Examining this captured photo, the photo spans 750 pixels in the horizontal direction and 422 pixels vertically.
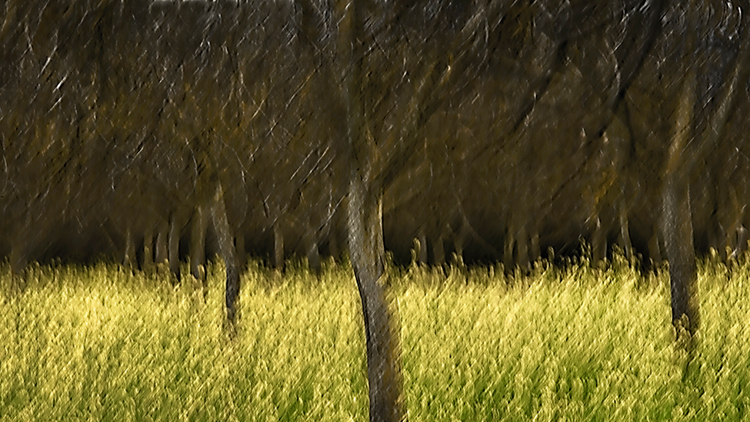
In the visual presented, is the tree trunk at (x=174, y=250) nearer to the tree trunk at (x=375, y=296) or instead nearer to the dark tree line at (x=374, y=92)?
the dark tree line at (x=374, y=92)

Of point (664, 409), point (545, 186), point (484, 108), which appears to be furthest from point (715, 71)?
point (545, 186)

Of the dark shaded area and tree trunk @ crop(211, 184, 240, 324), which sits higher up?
the dark shaded area

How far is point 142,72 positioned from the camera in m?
6.00

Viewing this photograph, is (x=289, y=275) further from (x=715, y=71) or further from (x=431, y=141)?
(x=715, y=71)

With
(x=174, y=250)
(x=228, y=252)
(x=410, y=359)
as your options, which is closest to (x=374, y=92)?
(x=410, y=359)

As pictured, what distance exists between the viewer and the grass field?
538 cm

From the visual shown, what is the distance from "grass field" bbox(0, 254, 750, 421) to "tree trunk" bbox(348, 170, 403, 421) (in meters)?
0.65

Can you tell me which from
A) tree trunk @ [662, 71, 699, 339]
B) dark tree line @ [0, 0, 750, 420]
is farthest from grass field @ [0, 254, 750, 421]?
dark tree line @ [0, 0, 750, 420]

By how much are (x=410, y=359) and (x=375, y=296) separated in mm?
2250

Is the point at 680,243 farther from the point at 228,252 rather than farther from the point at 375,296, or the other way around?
the point at 228,252

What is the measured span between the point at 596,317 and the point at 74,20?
4.71 m

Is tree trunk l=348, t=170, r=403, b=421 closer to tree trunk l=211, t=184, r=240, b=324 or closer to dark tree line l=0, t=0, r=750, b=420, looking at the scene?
dark tree line l=0, t=0, r=750, b=420

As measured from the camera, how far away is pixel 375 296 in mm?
4301

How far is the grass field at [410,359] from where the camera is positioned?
5375 mm
